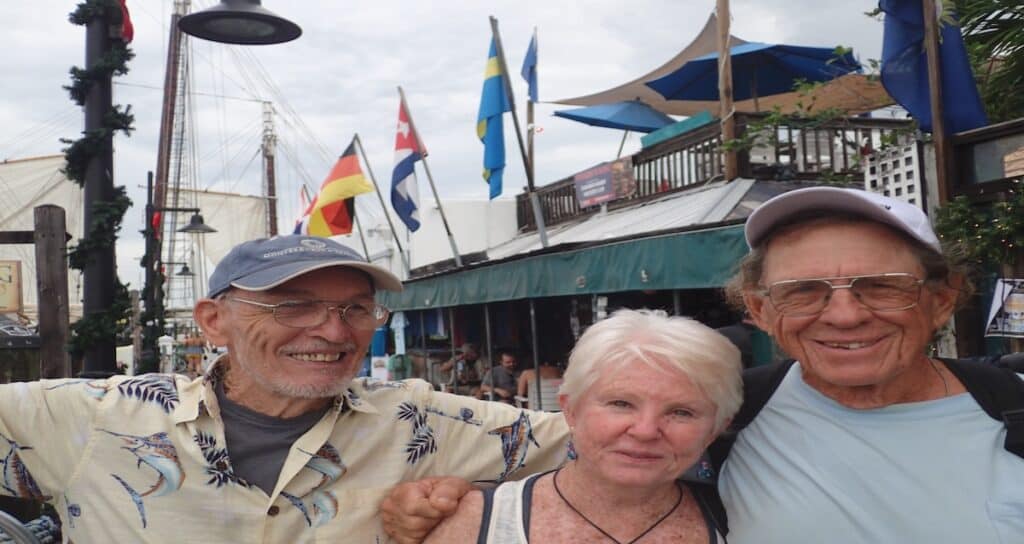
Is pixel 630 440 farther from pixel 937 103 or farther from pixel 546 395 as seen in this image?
pixel 546 395

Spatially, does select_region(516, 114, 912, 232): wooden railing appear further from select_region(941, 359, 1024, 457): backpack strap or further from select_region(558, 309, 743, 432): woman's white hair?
select_region(558, 309, 743, 432): woman's white hair

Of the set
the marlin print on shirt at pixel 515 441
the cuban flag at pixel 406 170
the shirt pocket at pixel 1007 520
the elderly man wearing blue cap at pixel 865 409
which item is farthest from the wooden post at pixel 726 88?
the shirt pocket at pixel 1007 520

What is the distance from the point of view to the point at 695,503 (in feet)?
6.51

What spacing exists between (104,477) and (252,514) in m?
0.41

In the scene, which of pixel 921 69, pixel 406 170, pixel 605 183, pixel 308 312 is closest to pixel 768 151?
pixel 605 183

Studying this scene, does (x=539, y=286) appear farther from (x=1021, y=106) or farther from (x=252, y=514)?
(x=252, y=514)

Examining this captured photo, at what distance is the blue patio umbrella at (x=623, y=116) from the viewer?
45.7ft

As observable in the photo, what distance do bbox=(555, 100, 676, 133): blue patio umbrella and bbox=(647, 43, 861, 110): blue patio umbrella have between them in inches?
73.0

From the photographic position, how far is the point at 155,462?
2.04 metres

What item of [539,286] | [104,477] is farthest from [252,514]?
[539,286]

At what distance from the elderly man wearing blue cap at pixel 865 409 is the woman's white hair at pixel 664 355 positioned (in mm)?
130

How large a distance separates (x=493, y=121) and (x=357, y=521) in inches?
371

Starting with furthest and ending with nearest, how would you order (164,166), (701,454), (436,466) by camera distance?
(164,166)
(436,466)
(701,454)

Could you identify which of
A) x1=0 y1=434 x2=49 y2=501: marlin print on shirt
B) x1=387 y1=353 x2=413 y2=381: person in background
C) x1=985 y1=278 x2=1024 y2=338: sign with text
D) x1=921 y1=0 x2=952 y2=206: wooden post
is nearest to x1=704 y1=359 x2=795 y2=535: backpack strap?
x1=0 y1=434 x2=49 y2=501: marlin print on shirt
